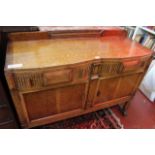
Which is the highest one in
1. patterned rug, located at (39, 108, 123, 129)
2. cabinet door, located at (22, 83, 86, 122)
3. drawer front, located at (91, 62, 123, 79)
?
drawer front, located at (91, 62, 123, 79)

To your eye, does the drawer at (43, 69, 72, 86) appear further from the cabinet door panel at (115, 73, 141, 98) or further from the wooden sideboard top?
the cabinet door panel at (115, 73, 141, 98)

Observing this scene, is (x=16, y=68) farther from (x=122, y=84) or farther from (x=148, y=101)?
(x=148, y=101)

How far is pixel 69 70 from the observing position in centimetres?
90

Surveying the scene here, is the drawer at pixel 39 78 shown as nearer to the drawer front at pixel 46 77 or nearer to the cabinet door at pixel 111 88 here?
the drawer front at pixel 46 77

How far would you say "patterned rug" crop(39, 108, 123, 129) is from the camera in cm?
141

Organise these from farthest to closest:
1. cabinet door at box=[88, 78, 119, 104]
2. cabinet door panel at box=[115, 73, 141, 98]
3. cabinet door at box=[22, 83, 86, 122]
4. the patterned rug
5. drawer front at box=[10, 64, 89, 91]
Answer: the patterned rug, cabinet door panel at box=[115, 73, 141, 98], cabinet door at box=[88, 78, 119, 104], cabinet door at box=[22, 83, 86, 122], drawer front at box=[10, 64, 89, 91]

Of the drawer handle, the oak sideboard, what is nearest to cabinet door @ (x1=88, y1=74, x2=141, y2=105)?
the oak sideboard

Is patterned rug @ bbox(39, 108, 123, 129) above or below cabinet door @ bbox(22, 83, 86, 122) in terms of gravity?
below

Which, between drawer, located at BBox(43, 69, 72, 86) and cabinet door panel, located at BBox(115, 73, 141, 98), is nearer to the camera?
drawer, located at BBox(43, 69, 72, 86)

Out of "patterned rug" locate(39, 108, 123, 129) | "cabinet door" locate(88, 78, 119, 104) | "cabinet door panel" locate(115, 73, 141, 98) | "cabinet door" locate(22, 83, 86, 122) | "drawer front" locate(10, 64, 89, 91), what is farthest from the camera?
"patterned rug" locate(39, 108, 123, 129)

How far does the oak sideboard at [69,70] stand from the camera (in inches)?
33.7

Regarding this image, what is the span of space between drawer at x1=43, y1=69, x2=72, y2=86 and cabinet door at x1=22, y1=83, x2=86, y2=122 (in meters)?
0.09

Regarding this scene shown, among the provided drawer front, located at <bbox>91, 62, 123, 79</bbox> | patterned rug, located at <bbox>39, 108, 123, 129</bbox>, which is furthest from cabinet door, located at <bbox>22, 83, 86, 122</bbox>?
patterned rug, located at <bbox>39, 108, 123, 129</bbox>

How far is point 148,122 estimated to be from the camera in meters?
1.54
